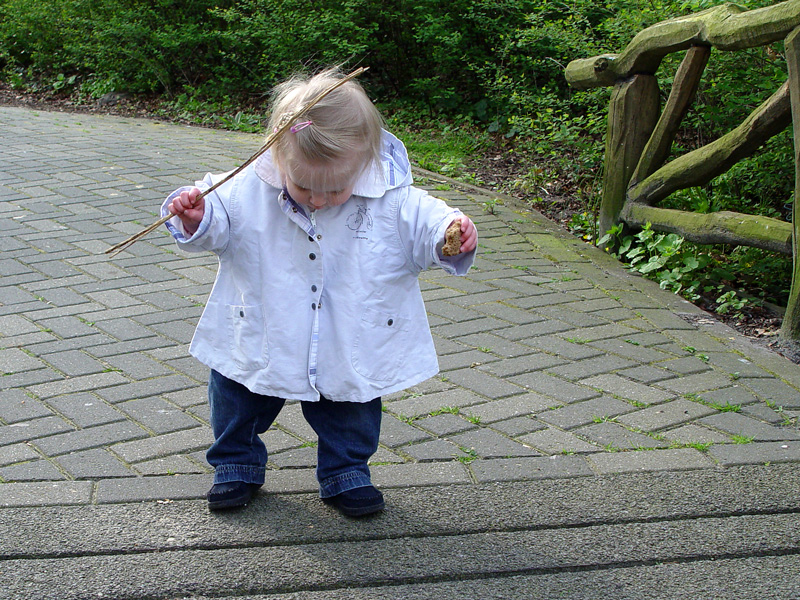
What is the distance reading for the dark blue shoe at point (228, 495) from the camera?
8.73 ft

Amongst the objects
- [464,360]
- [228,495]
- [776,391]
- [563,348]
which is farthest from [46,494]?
[776,391]

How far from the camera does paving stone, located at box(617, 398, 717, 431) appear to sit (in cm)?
331

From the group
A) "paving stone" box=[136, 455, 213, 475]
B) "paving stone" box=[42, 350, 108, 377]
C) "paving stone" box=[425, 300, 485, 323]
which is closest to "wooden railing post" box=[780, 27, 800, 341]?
"paving stone" box=[425, 300, 485, 323]

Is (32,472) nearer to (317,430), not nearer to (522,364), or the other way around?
(317,430)

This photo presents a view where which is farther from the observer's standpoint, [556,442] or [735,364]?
[735,364]

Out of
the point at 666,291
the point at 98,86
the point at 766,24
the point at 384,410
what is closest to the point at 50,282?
→ the point at 384,410

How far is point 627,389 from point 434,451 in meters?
0.99

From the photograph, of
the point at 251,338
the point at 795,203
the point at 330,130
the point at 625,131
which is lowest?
the point at 251,338

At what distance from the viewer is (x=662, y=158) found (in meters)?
5.54

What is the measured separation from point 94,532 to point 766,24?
11.9ft

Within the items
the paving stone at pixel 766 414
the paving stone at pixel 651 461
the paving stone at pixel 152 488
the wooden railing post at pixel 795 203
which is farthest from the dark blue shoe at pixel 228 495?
the wooden railing post at pixel 795 203

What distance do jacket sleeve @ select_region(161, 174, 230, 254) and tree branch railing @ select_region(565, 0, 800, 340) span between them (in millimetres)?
2721

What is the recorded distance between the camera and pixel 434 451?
3096 millimetres

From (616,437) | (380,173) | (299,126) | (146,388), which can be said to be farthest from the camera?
(146,388)
